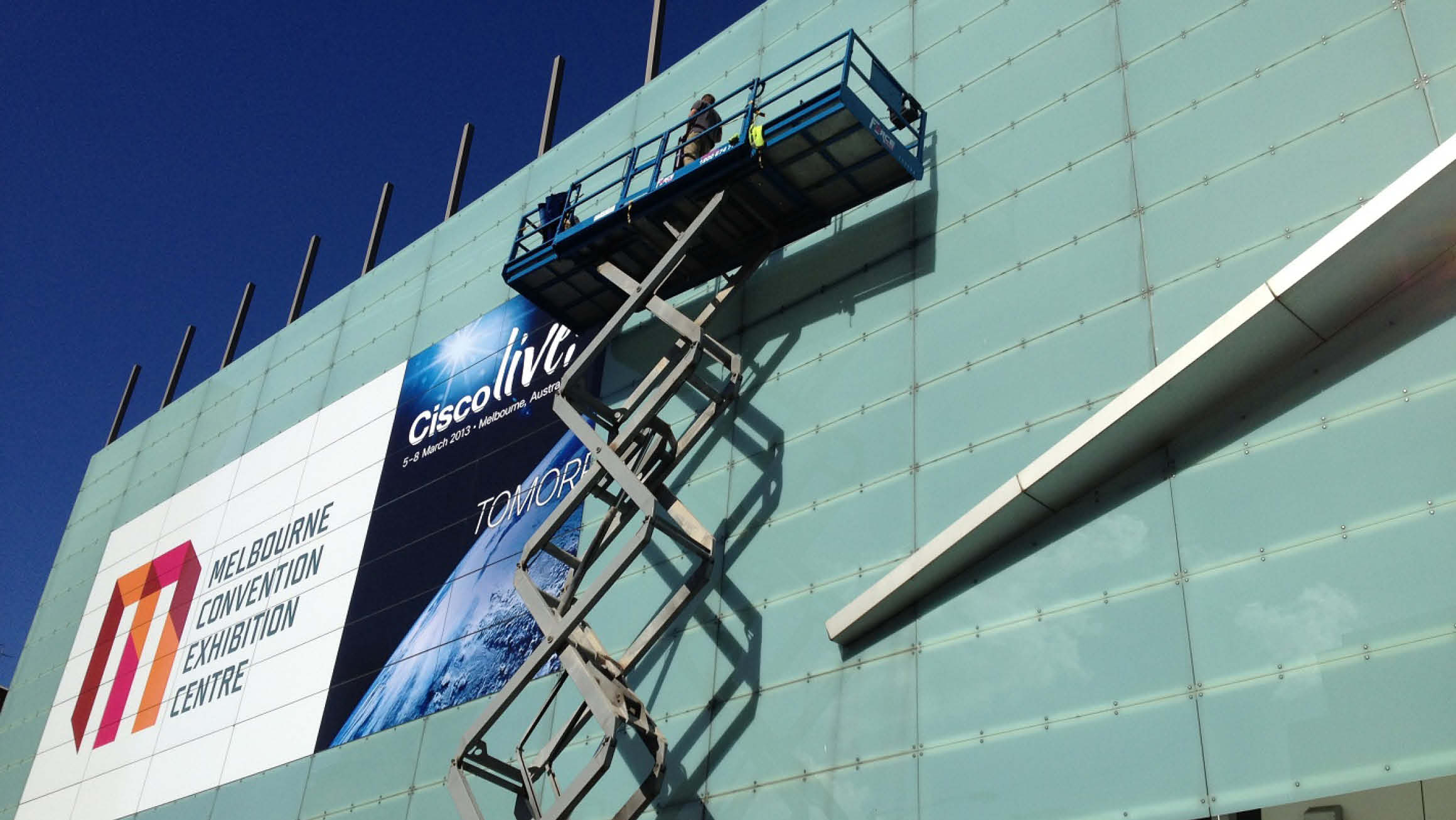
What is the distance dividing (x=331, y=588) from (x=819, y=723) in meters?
12.3

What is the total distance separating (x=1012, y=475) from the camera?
45.2 ft

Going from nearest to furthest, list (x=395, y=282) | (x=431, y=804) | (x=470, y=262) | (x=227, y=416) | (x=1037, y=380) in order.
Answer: (x=1037, y=380), (x=431, y=804), (x=470, y=262), (x=395, y=282), (x=227, y=416)

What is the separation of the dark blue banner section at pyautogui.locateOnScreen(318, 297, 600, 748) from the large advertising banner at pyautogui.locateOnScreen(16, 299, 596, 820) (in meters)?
0.04

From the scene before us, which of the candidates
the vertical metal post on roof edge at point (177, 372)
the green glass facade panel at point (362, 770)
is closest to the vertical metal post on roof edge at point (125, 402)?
the vertical metal post on roof edge at point (177, 372)

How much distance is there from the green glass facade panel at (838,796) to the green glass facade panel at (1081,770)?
0.25m

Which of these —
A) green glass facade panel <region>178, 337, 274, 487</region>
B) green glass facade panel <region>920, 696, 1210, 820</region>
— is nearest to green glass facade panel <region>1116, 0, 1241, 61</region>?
green glass facade panel <region>920, 696, 1210, 820</region>

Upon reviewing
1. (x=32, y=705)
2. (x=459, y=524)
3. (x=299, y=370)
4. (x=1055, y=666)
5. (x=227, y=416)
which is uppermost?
(x=227, y=416)

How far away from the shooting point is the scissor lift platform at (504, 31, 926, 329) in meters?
16.8

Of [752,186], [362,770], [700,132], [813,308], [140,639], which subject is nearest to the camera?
[813,308]

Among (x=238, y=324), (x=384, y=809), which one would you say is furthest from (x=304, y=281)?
(x=384, y=809)

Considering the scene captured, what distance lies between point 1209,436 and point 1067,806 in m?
3.79

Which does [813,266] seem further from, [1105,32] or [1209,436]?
[1209,436]

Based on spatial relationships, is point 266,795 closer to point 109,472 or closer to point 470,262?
point 470,262

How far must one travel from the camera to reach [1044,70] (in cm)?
1645
